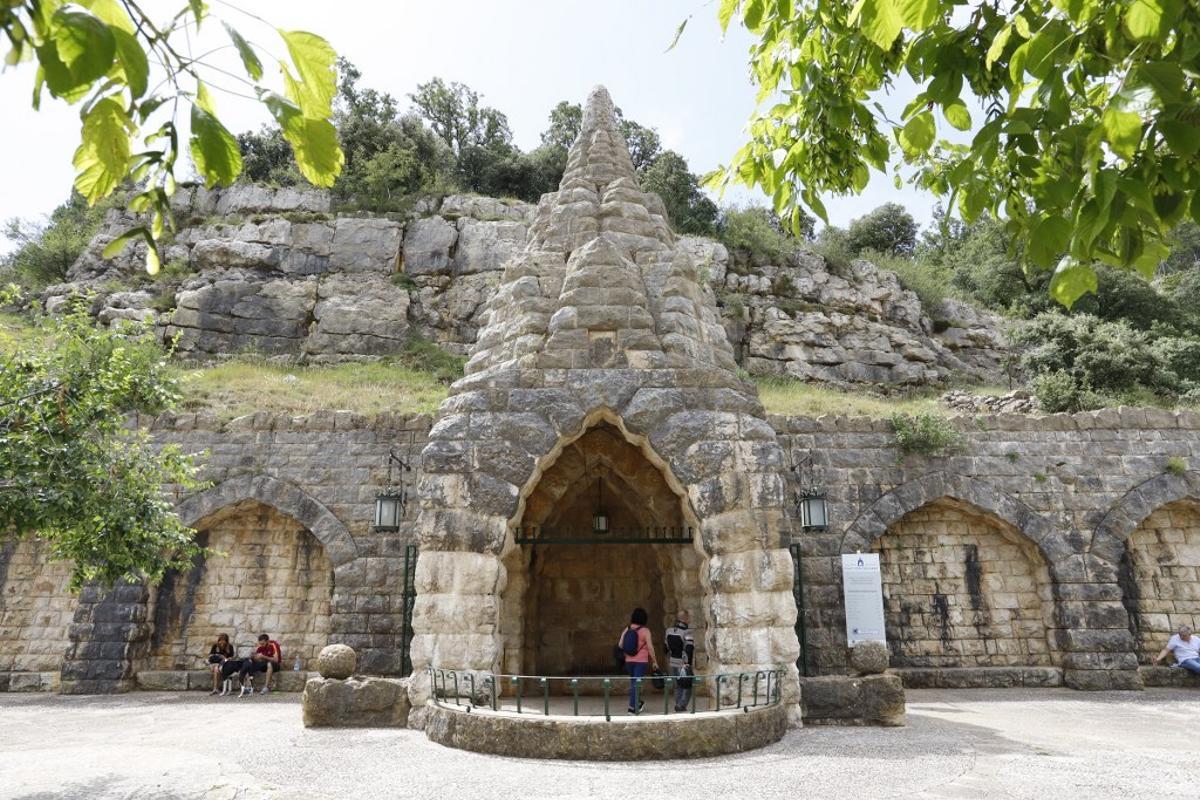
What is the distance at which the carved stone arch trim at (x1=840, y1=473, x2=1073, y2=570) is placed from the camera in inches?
432

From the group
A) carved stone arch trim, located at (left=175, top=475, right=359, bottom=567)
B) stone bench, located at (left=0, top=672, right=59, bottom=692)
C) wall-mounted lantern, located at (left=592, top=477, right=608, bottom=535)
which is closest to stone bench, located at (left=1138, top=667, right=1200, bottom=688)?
wall-mounted lantern, located at (left=592, top=477, right=608, bottom=535)

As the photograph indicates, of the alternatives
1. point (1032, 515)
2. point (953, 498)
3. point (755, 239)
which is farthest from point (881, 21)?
point (755, 239)

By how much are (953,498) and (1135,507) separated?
291cm

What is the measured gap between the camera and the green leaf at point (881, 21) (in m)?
2.09

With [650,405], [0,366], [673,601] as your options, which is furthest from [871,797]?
[0,366]

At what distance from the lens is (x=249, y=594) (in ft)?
37.3

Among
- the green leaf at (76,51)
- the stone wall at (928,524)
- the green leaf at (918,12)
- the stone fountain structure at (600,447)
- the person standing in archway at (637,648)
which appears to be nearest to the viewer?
the green leaf at (76,51)

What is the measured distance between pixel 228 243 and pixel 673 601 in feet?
83.7

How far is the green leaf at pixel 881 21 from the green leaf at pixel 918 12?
0.05ft

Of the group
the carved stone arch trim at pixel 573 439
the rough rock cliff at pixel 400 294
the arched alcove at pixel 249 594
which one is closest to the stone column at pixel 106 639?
the arched alcove at pixel 249 594

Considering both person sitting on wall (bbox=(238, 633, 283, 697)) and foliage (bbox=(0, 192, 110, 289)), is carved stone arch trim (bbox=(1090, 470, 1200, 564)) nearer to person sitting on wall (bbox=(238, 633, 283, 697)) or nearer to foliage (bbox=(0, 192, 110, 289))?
person sitting on wall (bbox=(238, 633, 283, 697))

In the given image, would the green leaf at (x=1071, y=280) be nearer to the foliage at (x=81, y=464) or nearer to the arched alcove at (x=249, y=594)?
the foliage at (x=81, y=464)

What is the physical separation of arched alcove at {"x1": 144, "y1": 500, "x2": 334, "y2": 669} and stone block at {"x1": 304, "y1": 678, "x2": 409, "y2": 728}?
14.3 feet

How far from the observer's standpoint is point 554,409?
24.1 ft
